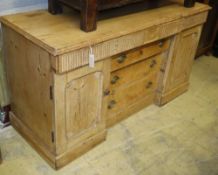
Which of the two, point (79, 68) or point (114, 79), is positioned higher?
point (79, 68)

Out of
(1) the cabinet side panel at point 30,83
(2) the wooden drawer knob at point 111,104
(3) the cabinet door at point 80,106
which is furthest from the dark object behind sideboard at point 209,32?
(1) the cabinet side panel at point 30,83

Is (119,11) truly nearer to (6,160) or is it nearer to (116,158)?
(116,158)

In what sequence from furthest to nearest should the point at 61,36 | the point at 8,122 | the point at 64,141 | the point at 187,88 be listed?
the point at 187,88, the point at 8,122, the point at 64,141, the point at 61,36

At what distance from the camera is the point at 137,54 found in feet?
5.76

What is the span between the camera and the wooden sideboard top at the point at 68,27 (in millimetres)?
1275

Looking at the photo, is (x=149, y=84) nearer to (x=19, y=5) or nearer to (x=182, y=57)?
(x=182, y=57)

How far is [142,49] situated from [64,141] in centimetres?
77

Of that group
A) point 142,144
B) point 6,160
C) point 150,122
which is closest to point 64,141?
point 6,160

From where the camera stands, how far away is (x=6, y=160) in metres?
1.64

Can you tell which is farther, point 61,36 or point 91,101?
point 91,101

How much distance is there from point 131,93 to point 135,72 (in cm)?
17

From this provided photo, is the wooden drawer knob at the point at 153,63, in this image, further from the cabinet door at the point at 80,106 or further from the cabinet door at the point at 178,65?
the cabinet door at the point at 80,106

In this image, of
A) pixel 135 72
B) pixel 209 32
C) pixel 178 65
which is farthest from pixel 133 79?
pixel 209 32

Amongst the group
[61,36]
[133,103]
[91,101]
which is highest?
[61,36]
